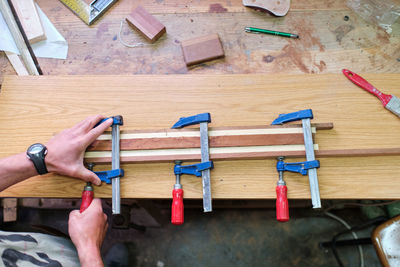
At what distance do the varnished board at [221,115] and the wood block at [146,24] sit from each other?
0.39 m

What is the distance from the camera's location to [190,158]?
128 centimetres

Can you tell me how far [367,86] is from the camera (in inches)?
55.6

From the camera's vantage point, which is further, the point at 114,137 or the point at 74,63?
the point at 74,63

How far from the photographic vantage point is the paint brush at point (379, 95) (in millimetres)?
1363

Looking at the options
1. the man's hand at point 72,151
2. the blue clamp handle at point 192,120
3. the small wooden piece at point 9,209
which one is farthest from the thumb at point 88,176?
the small wooden piece at point 9,209

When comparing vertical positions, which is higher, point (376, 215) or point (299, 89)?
point (299, 89)

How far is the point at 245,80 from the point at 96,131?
79 cm

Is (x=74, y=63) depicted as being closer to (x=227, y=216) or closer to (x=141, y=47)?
(x=141, y=47)

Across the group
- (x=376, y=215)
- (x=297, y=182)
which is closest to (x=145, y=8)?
(x=297, y=182)

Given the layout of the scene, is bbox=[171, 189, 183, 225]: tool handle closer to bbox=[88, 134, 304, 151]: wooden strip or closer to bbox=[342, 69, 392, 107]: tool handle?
bbox=[88, 134, 304, 151]: wooden strip

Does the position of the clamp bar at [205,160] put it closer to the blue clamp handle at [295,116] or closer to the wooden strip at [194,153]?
the wooden strip at [194,153]

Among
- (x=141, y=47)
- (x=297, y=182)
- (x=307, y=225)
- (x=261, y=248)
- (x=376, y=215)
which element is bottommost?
(x=261, y=248)

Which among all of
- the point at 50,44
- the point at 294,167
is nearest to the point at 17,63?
the point at 50,44

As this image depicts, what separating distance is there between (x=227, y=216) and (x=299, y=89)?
136 cm
